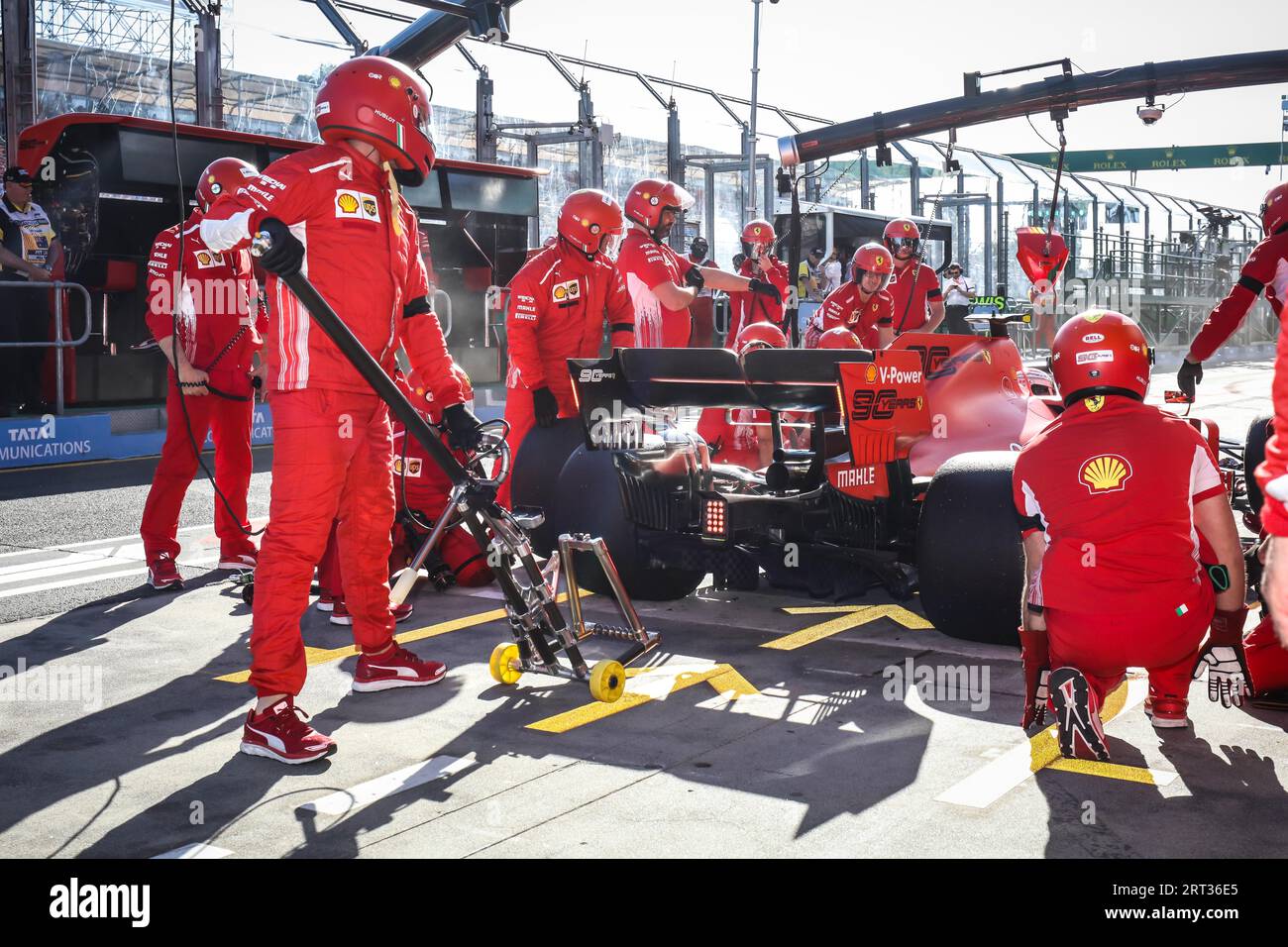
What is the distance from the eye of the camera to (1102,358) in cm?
405

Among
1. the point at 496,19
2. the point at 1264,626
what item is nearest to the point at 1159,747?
the point at 1264,626

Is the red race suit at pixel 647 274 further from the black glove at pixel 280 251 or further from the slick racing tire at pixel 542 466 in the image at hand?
the black glove at pixel 280 251

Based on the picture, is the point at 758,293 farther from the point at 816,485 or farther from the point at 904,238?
the point at 816,485

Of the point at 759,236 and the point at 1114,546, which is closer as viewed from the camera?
the point at 1114,546

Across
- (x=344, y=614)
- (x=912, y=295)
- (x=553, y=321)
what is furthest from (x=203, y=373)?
(x=912, y=295)

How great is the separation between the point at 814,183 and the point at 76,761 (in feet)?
79.4

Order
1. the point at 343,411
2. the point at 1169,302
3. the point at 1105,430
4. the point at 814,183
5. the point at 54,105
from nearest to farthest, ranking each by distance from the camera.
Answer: the point at 1105,430 → the point at 343,411 → the point at 54,105 → the point at 814,183 → the point at 1169,302

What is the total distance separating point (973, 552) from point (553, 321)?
3046 millimetres

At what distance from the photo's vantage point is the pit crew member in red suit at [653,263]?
8234mm

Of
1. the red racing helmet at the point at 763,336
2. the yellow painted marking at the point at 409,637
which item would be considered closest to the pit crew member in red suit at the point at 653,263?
the red racing helmet at the point at 763,336

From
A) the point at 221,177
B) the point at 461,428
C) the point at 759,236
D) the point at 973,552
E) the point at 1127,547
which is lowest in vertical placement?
the point at 973,552

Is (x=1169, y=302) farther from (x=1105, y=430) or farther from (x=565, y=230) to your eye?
(x=1105, y=430)

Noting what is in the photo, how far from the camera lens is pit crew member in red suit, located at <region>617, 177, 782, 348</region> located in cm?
823

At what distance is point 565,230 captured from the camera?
724 cm
